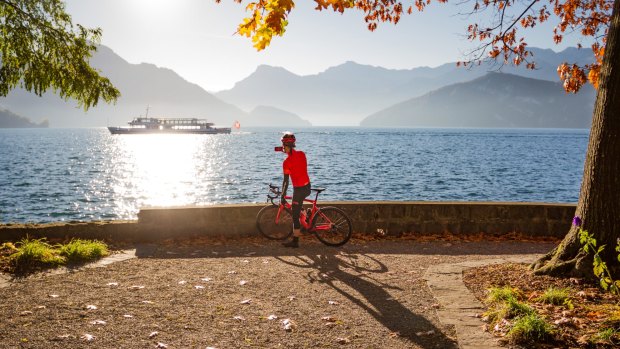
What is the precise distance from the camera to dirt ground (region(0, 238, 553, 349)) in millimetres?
5102

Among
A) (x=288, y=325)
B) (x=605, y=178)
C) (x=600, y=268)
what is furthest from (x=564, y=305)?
(x=288, y=325)

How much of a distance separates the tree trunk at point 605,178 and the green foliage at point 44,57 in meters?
9.14

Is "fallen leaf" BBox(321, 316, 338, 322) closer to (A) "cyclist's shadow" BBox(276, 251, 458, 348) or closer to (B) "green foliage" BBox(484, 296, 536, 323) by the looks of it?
(A) "cyclist's shadow" BBox(276, 251, 458, 348)

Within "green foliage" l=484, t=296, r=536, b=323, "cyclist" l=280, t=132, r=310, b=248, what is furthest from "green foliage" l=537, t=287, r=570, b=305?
"cyclist" l=280, t=132, r=310, b=248

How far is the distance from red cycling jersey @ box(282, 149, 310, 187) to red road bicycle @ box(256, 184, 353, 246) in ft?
1.44

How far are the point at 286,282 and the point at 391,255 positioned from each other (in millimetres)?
2577

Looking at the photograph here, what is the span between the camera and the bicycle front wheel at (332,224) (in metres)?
9.82

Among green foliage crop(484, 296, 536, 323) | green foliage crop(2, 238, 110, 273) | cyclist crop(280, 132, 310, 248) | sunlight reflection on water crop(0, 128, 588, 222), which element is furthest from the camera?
sunlight reflection on water crop(0, 128, 588, 222)

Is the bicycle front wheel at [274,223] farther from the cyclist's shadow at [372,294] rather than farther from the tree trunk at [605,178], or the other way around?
the tree trunk at [605,178]

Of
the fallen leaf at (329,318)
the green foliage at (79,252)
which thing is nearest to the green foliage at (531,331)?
the fallen leaf at (329,318)

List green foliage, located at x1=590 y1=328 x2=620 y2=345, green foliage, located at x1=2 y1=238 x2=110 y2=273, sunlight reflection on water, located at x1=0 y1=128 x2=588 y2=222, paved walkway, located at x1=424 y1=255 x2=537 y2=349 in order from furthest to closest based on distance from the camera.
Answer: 1. sunlight reflection on water, located at x1=0 y1=128 x2=588 y2=222
2. green foliage, located at x1=2 y1=238 x2=110 y2=273
3. paved walkway, located at x1=424 y1=255 x2=537 y2=349
4. green foliage, located at x1=590 y1=328 x2=620 y2=345

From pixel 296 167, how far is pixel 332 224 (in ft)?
4.63

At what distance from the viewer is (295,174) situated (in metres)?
9.34

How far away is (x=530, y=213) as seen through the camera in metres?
10.9
